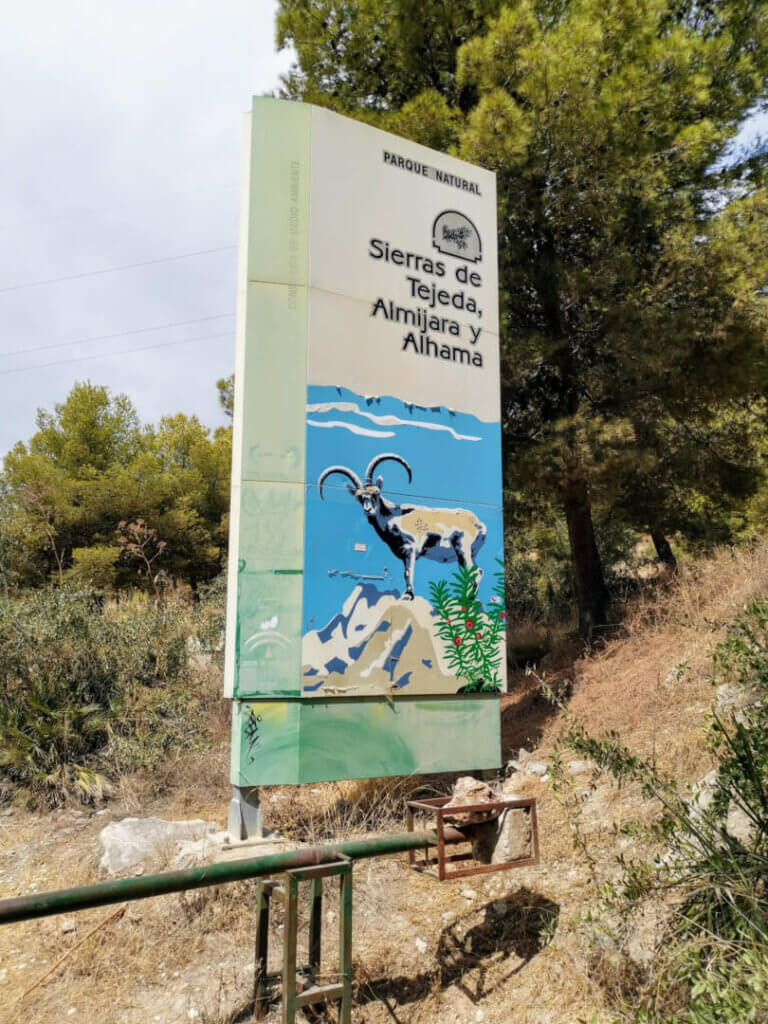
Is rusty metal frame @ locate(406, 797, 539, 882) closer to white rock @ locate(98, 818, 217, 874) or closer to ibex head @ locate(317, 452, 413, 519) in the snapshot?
white rock @ locate(98, 818, 217, 874)

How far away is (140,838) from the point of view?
5.88 m

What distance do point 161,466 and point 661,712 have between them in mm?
17087

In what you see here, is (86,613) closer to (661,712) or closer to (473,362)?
(473,362)

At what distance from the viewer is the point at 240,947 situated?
15.6 ft

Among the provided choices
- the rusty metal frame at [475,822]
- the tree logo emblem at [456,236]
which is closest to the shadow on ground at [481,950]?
the rusty metal frame at [475,822]

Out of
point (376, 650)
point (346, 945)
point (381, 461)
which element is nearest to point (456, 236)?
point (381, 461)

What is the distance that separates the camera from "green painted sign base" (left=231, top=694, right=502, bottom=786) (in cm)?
601

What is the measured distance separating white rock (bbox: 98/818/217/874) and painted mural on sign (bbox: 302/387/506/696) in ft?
4.63

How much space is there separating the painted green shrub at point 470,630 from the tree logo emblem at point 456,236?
10.4 ft

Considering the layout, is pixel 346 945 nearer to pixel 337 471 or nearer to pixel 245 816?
pixel 245 816

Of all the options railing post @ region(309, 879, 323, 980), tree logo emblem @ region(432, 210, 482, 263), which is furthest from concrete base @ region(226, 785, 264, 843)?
tree logo emblem @ region(432, 210, 482, 263)

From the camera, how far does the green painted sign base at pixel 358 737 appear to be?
6008 mm

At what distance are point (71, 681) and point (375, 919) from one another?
4.93 meters

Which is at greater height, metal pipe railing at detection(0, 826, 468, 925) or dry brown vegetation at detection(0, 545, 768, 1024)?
metal pipe railing at detection(0, 826, 468, 925)
